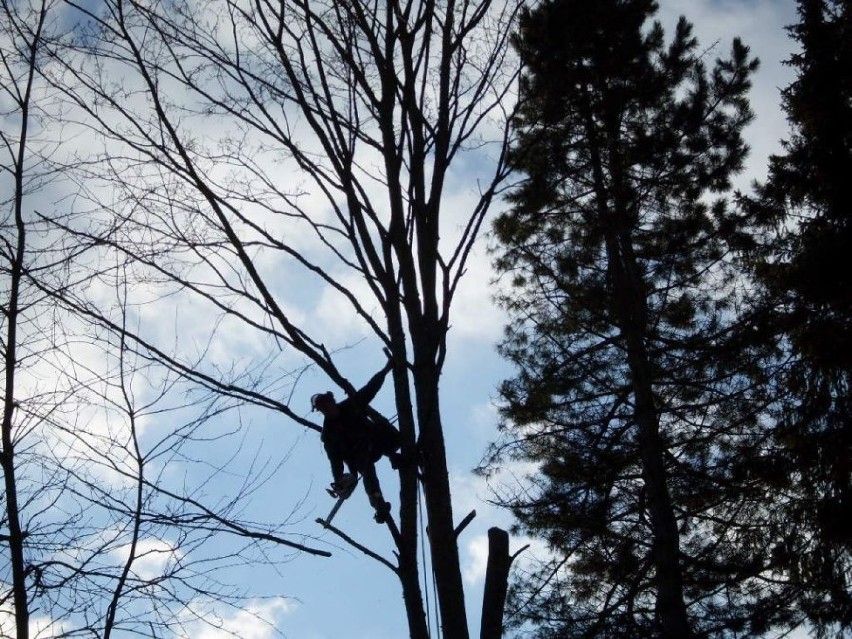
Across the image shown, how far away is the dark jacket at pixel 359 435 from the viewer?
5.42 meters

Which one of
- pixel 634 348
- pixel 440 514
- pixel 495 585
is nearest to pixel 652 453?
pixel 634 348

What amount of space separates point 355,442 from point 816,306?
5.42 meters

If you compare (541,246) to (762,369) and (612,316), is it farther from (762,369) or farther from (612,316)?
(762,369)

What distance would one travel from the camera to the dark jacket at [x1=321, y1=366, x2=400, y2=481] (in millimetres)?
5422

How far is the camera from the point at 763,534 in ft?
29.6

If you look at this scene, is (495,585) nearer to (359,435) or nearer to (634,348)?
(359,435)

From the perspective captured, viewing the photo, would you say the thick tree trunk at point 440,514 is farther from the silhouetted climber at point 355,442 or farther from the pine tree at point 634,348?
the pine tree at point 634,348

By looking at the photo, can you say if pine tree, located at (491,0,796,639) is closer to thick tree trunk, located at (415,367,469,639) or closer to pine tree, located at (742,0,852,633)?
pine tree, located at (742,0,852,633)

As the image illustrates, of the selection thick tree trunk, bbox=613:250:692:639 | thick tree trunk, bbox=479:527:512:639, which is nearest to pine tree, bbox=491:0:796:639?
thick tree trunk, bbox=613:250:692:639

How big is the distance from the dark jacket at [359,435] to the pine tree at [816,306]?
4.41m

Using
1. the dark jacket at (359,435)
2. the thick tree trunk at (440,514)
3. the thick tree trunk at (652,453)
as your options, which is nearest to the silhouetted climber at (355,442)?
the dark jacket at (359,435)

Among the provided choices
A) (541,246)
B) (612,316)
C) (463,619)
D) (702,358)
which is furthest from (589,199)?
(463,619)

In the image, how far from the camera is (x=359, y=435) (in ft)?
21.4

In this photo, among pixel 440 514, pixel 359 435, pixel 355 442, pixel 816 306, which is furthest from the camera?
pixel 816 306
